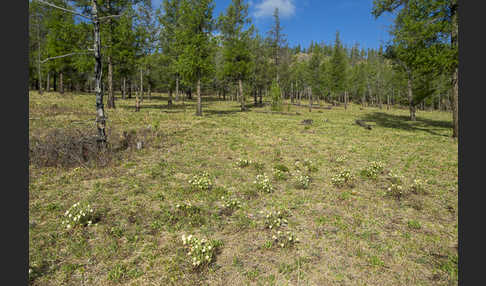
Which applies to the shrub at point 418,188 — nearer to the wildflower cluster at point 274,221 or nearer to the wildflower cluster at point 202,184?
the wildflower cluster at point 274,221

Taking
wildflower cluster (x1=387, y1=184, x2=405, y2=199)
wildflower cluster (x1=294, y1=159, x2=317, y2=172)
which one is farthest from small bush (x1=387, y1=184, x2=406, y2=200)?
wildflower cluster (x1=294, y1=159, x2=317, y2=172)

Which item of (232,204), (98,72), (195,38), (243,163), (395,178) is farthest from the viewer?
(195,38)

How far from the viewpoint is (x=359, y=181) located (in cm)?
796

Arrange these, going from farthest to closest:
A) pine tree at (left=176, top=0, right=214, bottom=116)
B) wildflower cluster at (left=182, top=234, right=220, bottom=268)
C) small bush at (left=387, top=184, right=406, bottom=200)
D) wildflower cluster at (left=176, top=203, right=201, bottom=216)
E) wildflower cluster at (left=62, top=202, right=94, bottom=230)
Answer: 1. pine tree at (left=176, top=0, right=214, bottom=116)
2. small bush at (left=387, top=184, right=406, bottom=200)
3. wildflower cluster at (left=176, top=203, right=201, bottom=216)
4. wildflower cluster at (left=62, top=202, right=94, bottom=230)
5. wildflower cluster at (left=182, top=234, right=220, bottom=268)

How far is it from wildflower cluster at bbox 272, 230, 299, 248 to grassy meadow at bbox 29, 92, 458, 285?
4cm

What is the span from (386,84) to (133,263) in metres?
84.6

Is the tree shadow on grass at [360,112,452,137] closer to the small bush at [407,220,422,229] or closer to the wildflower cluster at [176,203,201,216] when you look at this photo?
the small bush at [407,220,422,229]

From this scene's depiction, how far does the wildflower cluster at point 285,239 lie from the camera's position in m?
4.42

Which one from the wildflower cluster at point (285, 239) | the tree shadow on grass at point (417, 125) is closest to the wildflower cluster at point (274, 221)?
the wildflower cluster at point (285, 239)

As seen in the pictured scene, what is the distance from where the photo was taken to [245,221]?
Answer: 539 cm

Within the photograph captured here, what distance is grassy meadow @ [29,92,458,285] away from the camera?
3811 mm

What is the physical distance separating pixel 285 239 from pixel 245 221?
1143 millimetres

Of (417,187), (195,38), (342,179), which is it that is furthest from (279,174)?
(195,38)

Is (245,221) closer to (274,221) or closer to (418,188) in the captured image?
(274,221)
